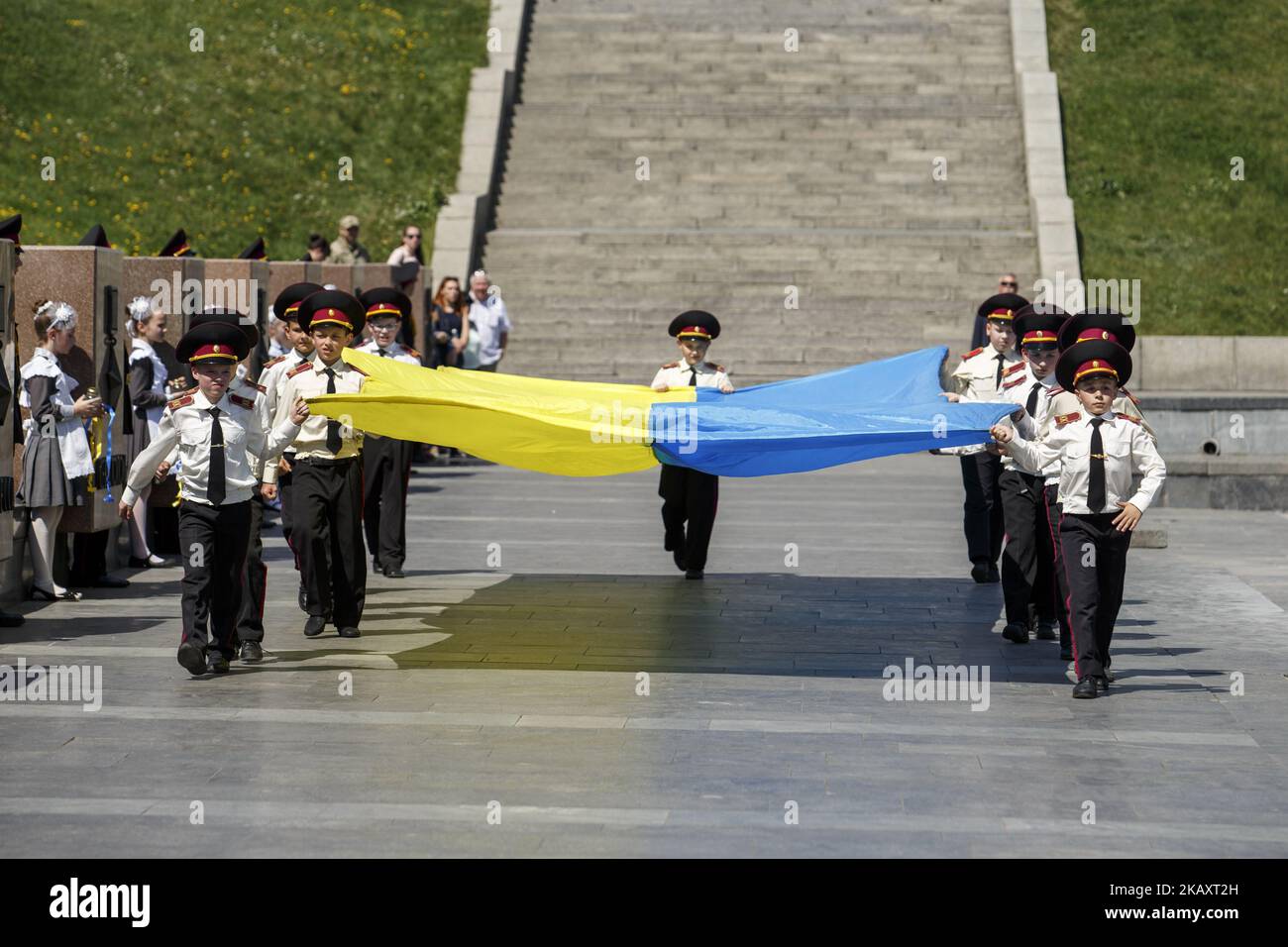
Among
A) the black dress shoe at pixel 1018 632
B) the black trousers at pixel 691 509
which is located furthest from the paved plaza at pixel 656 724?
the black trousers at pixel 691 509

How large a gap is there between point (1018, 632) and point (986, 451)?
181 centimetres

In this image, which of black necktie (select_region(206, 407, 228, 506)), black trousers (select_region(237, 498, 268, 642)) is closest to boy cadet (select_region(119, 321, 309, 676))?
black necktie (select_region(206, 407, 228, 506))

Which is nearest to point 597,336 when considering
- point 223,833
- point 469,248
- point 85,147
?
point 469,248

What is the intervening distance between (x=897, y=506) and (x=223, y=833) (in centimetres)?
1279

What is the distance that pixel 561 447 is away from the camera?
11.2 m

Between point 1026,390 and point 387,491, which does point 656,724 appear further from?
point 387,491

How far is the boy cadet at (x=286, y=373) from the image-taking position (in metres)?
11.8

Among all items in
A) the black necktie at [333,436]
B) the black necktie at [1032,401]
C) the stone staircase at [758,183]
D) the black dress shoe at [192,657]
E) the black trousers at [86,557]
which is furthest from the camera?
the stone staircase at [758,183]

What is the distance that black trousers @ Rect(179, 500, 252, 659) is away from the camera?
10344 mm

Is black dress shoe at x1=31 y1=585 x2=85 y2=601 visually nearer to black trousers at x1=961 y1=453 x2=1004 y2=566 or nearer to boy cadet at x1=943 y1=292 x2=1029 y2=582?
boy cadet at x1=943 y1=292 x2=1029 y2=582

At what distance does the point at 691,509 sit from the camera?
1416 centimetres

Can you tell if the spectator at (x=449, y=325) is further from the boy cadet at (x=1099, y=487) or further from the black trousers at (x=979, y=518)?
the boy cadet at (x=1099, y=487)

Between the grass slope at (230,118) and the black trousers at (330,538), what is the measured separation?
19701 mm

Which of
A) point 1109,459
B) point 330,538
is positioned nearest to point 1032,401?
point 1109,459
